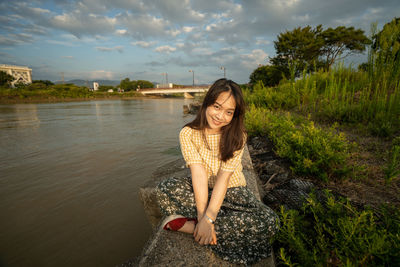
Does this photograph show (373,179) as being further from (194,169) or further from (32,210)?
(32,210)

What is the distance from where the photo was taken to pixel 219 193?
1338 mm

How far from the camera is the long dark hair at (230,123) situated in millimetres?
1474

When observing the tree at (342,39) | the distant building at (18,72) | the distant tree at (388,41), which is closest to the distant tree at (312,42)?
the tree at (342,39)

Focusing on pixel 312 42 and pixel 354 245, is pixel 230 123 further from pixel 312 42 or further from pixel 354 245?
pixel 312 42

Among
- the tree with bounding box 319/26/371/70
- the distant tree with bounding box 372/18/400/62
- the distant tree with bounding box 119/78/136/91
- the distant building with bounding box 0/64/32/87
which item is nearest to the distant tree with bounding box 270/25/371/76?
the tree with bounding box 319/26/371/70

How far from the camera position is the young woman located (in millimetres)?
1232

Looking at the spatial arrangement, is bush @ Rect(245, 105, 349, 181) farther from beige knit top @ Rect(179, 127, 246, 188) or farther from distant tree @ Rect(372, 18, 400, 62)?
distant tree @ Rect(372, 18, 400, 62)

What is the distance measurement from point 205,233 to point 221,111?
90 centimetres

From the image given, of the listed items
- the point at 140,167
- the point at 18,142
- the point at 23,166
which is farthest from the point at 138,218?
the point at 18,142

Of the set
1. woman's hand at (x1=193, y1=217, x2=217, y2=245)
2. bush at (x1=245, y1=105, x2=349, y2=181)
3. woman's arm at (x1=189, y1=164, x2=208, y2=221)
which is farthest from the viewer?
bush at (x1=245, y1=105, x2=349, y2=181)

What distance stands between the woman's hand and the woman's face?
0.75 meters

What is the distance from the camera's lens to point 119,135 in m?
6.02

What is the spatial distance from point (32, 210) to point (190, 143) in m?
2.24

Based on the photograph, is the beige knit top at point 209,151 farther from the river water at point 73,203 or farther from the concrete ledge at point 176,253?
the river water at point 73,203
